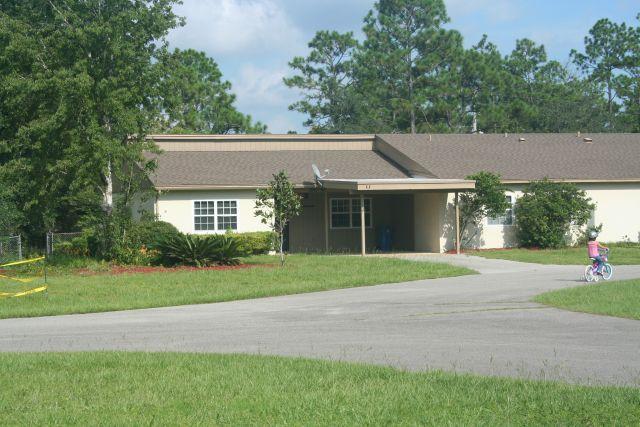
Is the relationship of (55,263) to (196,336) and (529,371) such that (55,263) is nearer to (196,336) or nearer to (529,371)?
(196,336)

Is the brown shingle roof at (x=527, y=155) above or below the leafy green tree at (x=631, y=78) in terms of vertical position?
below

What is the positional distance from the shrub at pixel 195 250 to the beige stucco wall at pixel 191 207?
219 inches

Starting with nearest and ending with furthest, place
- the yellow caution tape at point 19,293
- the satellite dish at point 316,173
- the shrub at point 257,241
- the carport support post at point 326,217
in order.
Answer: the yellow caution tape at point 19,293
the shrub at point 257,241
the satellite dish at point 316,173
the carport support post at point 326,217

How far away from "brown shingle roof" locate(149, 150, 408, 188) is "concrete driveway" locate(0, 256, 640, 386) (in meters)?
13.2

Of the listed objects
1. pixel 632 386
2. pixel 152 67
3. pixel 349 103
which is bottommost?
pixel 632 386

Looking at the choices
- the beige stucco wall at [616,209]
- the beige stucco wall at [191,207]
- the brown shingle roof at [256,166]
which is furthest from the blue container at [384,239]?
the beige stucco wall at [616,209]

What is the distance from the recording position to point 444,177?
3281cm

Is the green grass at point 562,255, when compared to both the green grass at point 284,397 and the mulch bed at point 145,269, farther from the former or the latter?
the green grass at point 284,397

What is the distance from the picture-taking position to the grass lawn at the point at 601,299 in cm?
1446

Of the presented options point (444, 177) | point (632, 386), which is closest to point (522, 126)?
point (444, 177)

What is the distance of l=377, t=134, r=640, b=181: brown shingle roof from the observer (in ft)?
111

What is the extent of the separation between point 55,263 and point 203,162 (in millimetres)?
10107

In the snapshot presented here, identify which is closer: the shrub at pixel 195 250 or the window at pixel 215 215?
the shrub at pixel 195 250

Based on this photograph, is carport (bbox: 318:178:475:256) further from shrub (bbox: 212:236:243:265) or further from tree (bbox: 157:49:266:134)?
tree (bbox: 157:49:266:134)
